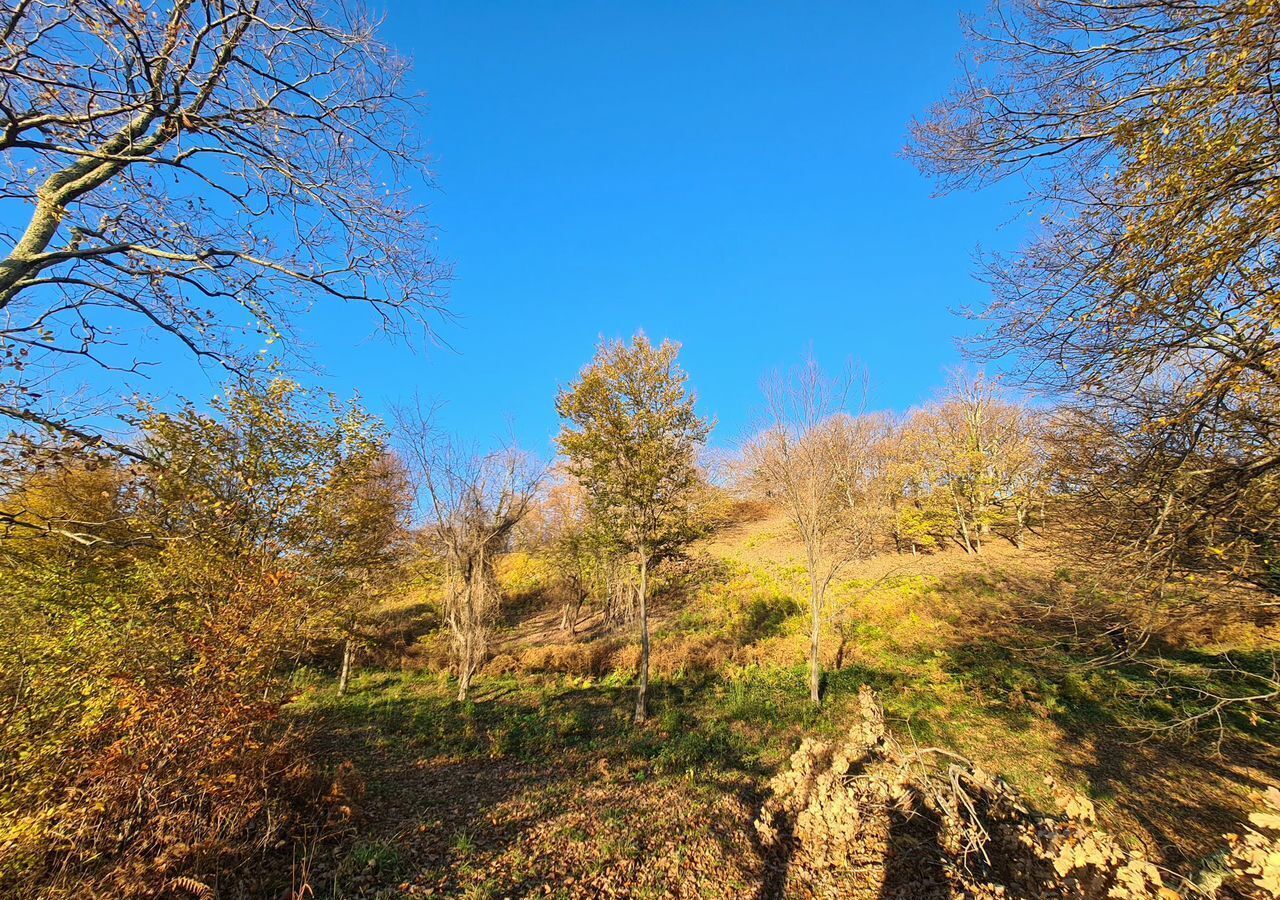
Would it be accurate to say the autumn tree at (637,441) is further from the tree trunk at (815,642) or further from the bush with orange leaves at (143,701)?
the bush with orange leaves at (143,701)

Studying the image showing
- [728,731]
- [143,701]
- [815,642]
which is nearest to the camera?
[143,701]

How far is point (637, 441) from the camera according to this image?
1205 cm

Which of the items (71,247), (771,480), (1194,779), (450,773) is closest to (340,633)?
(450,773)

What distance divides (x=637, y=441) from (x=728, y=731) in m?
6.91

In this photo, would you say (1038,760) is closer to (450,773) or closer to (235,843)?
(450,773)

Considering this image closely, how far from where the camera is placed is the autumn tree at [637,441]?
11.8 m

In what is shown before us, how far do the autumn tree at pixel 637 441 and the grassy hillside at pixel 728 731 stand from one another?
3.33 meters

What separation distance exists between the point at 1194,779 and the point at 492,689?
14.5m

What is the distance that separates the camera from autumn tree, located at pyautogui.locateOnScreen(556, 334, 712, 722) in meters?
11.8

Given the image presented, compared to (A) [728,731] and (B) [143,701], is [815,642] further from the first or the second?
(B) [143,701]

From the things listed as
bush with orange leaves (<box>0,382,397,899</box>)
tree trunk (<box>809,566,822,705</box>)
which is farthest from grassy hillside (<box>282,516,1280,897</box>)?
bush with orange leaves (<box>0,382,397,899</box>)

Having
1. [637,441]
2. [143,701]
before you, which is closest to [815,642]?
[637,441]

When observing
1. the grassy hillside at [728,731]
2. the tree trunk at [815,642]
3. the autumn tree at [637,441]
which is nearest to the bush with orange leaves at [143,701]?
the grassy hillside at [728,731]

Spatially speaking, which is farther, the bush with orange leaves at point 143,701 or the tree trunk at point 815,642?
the tree trunk at point 815,642
